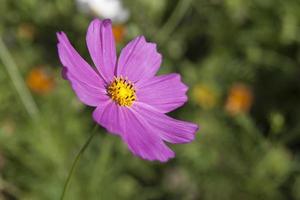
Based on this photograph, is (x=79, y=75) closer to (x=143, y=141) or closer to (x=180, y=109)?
(x=143, y=141)

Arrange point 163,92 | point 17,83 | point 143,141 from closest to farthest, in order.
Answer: point 143,141 < point 163,92 < point 17,83

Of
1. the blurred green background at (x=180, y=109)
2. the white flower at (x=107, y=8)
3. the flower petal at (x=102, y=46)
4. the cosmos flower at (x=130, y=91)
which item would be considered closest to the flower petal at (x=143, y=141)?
the cosmos flower at (x=130, y=91)

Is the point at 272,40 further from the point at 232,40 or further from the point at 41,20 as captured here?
the point at 41,20

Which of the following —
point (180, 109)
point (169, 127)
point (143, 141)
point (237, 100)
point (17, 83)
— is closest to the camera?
point (143, 141)

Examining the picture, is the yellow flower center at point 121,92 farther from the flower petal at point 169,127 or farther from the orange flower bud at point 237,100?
the orange flower bud at point 237,100

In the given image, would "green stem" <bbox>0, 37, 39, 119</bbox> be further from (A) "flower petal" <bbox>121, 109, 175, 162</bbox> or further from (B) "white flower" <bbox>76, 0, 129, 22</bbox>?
(A) "flower petal" <bbox>121, 109, 175, 162</bbox>

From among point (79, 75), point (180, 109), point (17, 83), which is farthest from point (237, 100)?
point (79, 75)
